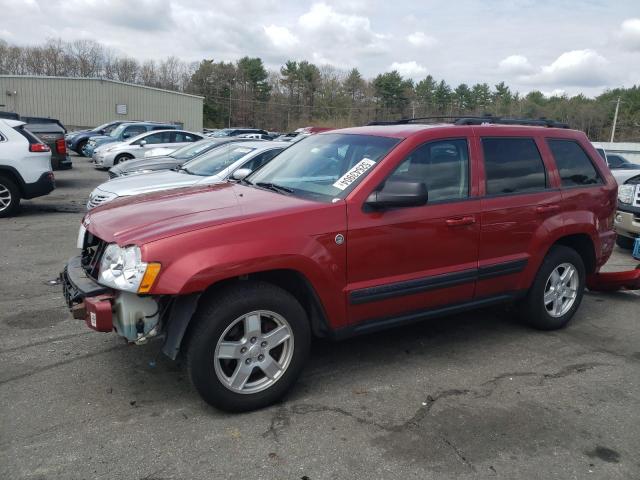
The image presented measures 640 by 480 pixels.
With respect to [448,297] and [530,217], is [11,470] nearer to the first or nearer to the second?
[448,297]

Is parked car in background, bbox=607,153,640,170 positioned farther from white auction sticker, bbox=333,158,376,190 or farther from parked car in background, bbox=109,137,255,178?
white auction sticker, bbox=333,158,376,190

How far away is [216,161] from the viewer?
30.2 ft

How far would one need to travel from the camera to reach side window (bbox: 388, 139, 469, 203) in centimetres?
407

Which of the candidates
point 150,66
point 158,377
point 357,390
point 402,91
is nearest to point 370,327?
point 357,390

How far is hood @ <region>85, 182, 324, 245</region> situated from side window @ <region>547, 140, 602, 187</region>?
2560 mm

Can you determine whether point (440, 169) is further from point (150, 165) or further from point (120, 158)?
point (120, 158)

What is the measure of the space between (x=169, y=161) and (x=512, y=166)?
8058mm

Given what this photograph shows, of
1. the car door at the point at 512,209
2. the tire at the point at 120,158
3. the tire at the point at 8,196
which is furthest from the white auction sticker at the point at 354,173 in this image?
the tire at the point at 120,158

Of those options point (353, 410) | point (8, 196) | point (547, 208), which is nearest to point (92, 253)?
point (353, 410)

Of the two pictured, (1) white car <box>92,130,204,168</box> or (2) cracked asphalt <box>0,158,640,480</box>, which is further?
(1) white car <box>92,130,204,168</box>

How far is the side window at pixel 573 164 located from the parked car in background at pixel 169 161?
6.52 m

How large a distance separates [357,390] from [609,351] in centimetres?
238

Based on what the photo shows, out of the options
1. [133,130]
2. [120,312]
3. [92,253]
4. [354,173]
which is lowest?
[120,312]

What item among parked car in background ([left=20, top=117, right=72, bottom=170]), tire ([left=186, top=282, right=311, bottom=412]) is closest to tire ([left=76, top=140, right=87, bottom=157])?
parked car in background ([left=20, top=117, right=72, bottom=170])
